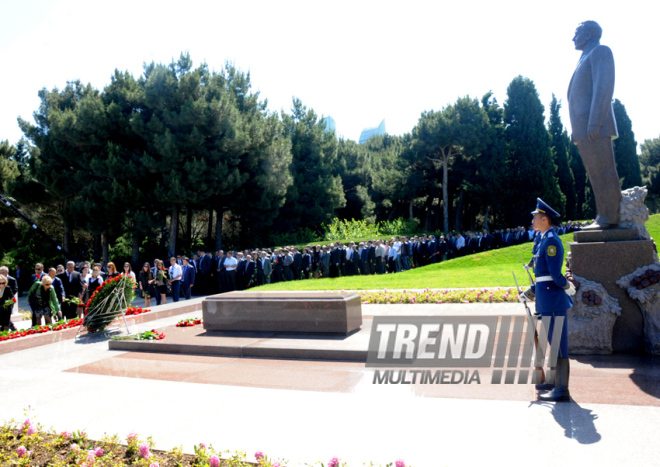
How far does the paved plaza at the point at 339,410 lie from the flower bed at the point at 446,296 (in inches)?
146

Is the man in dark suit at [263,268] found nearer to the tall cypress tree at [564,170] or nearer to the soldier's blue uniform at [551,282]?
the soldier's blue uniform at [551,282]

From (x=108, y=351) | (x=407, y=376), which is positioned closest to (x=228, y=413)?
(x=407, y=376)

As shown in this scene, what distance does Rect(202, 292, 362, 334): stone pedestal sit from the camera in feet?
23.1

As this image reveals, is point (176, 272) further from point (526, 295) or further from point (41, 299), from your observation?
point (526, 295)

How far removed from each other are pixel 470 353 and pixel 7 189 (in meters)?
30.9

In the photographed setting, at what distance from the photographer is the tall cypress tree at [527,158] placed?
110ft

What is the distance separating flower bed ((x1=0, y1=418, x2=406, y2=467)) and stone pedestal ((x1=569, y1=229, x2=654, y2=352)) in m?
3.81

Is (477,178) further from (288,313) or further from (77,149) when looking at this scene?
(288,313)

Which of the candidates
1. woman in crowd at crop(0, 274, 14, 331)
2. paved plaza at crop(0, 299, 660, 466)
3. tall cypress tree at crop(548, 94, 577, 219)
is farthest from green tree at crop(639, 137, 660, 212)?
woman in crowd at crop(0, 274, 14, 331)

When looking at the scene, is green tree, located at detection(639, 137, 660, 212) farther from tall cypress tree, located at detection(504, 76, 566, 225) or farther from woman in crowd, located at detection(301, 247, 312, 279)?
woman in crowd, located at detection(301, 247, 312, 279)

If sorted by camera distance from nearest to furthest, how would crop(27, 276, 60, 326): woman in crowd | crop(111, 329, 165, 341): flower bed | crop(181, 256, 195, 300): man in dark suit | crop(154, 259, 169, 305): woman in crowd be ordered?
1. crop(111, 329, 165, 341): flower bed
2. crop(27, 276, 60, 326): woman in crowd
3. crop(154, 259, 169, 305): woman in crowd
4. crop(181, 256, 195, 300): man in dark suit

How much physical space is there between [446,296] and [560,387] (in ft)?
18.5

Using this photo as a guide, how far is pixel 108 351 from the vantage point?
24.6ft

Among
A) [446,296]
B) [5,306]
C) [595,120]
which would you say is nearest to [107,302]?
[5,306]
